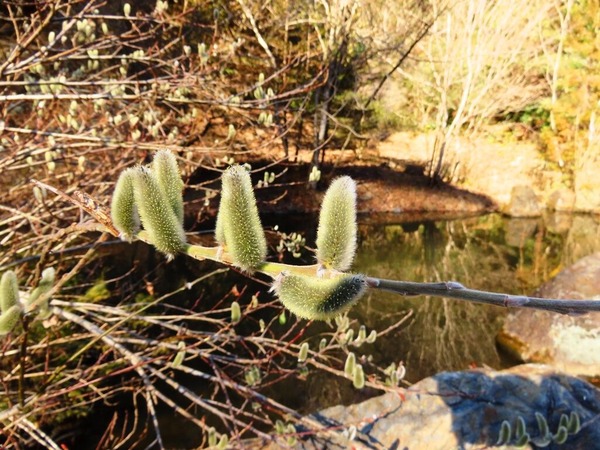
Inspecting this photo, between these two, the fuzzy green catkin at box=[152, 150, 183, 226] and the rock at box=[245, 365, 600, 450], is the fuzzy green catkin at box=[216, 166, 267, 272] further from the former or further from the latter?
the rock at box=[245, 365, 600, 450]

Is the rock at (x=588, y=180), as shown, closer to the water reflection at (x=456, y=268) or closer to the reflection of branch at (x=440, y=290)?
the water reflection at (x=456, y=268)

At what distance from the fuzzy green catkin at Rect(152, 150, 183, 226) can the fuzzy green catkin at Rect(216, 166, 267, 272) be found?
19 cm

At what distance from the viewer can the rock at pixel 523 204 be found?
15711 millimetres

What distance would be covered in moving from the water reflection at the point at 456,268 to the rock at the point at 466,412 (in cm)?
158

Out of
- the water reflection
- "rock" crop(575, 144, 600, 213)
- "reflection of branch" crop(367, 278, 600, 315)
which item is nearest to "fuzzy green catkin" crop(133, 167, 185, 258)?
"reflection of branch" crop(367, 278, 600, 315)

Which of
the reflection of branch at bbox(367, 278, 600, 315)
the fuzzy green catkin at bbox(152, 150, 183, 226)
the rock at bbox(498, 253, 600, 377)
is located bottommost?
the rock at bbox(498, 253, 600, 377)

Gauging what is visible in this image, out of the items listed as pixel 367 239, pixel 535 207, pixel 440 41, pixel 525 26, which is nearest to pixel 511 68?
pixel 525 26

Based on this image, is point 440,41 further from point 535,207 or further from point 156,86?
point 156,86

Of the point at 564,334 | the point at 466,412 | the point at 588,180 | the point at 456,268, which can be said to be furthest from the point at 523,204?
the point at 466,412

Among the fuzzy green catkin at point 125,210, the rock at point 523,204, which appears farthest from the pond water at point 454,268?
the fuzzy green catkin at point 125,210

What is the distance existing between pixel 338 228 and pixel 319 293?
132 millimetres

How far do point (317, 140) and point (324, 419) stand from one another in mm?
10006

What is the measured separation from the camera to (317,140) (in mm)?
12977

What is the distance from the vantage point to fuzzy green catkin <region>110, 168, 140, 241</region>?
833 mm
